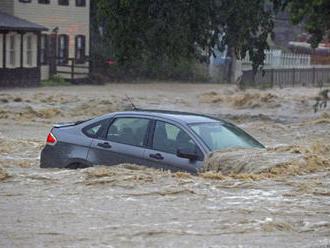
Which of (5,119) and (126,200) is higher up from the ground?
(126,200)

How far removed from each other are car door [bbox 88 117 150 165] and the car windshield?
0.85 m

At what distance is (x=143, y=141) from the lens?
12.8 meters

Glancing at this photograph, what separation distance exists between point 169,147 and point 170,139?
0.15m

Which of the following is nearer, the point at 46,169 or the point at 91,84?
the point at 46,169

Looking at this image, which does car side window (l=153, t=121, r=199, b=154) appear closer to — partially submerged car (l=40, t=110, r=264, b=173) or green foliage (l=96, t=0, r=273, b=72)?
partially submerged car (l=40, t=110, r=264, b=173)

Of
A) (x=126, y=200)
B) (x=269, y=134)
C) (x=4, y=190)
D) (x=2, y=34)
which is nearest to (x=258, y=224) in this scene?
(x=126, y=200)

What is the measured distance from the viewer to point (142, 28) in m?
31.2

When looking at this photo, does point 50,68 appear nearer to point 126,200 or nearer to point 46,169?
point 46,169

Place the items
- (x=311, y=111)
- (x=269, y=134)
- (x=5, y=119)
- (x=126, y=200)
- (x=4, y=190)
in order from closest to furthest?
1. (x=126, y=200)
2. (x=4, y=190)
3. (x=269, y=134)
4. (x=5, y=119)
5. (x=311, y=111)

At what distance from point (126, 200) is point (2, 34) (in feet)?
112

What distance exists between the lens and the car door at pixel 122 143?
502 inches

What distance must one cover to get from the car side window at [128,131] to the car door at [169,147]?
0.68 ft

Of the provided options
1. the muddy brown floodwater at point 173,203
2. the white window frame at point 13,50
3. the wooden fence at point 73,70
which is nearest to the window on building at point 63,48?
the wooden fence at point 73,70

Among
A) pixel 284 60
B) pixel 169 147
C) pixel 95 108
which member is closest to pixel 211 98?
pixel 95 108
